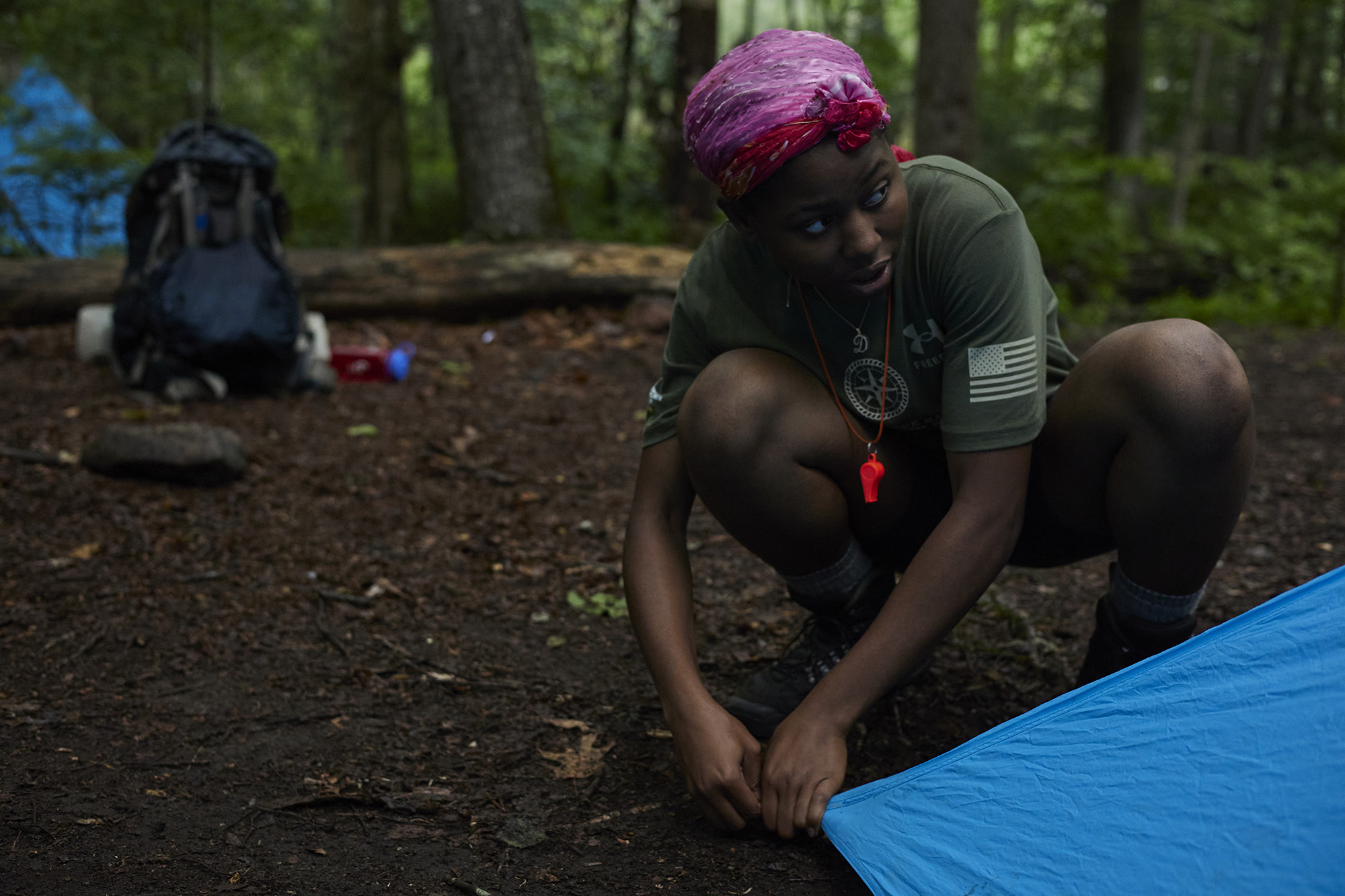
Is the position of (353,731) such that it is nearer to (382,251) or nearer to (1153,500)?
(1153,500)

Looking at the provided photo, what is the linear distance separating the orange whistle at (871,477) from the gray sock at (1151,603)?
1.42ft

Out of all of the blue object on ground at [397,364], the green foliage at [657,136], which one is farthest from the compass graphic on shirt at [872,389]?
the green foliage at [657,136]

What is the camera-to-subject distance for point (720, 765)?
1.47m

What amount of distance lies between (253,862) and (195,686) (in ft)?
2.23

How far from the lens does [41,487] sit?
2980mm

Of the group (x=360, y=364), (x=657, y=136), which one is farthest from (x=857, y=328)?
(x=657, y=136)

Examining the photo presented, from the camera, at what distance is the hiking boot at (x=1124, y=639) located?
1.67 metres

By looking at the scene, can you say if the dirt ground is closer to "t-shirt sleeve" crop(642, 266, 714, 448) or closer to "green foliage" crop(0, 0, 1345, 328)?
"t-shirt sleeve" crop(642, 266, 714, 448)

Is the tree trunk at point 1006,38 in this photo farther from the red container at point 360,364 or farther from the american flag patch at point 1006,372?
the american flag patch at point 1006,372

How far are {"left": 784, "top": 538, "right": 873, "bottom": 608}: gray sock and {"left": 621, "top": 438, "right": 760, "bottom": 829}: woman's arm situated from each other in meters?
0.22

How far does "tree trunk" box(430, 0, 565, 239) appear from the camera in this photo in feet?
18.2

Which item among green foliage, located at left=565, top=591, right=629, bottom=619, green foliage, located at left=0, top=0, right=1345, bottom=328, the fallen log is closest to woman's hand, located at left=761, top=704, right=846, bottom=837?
green foliage, located at left=565, top=591, right=629, bottom=619

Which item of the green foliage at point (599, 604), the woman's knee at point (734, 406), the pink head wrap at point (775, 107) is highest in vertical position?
the pink head wrap at point (775, 107)

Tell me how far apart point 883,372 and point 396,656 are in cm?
123
